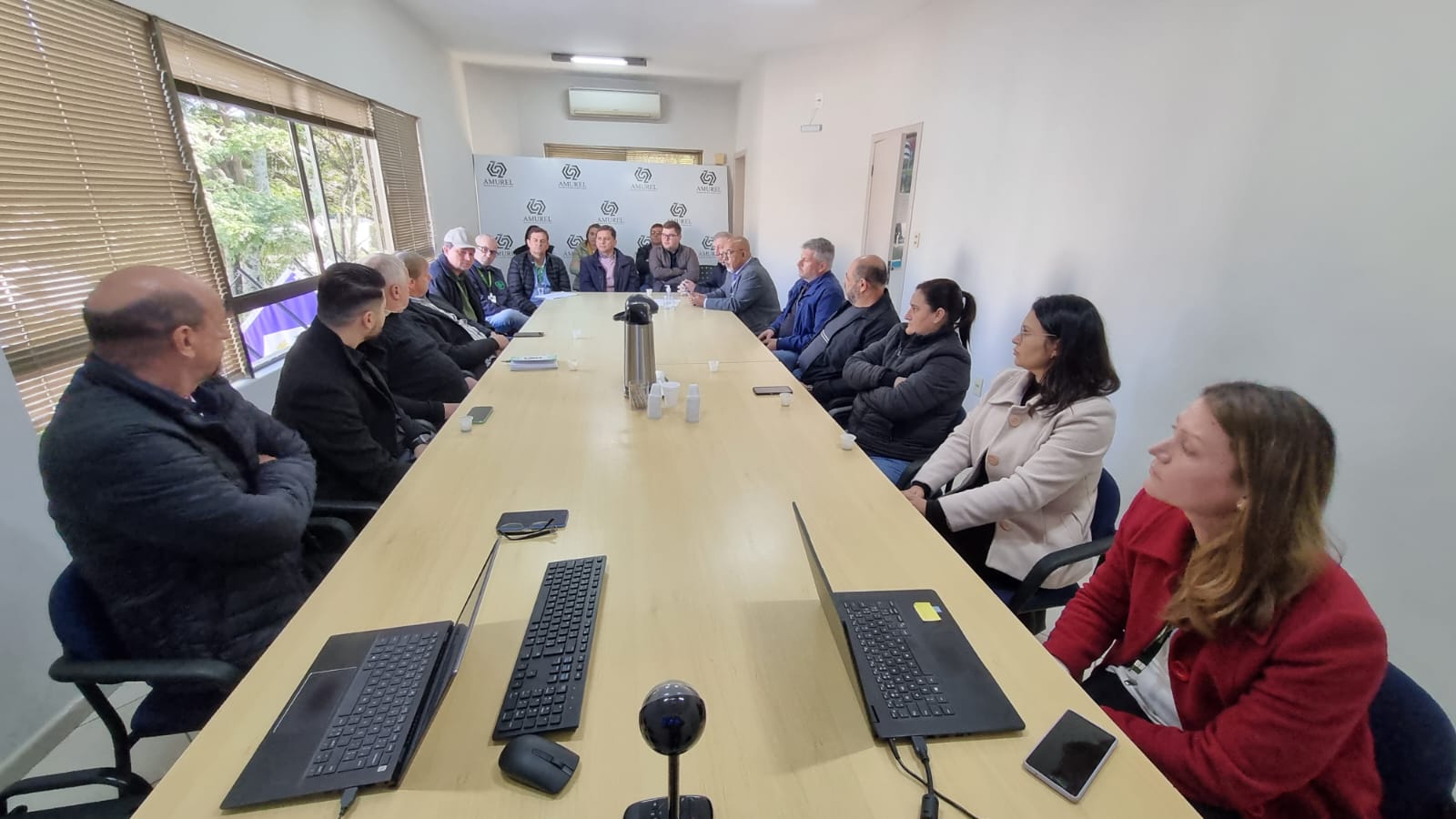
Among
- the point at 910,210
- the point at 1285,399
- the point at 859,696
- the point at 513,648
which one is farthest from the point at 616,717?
the point at 910,210

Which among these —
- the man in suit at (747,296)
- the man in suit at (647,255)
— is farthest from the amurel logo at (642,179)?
the man in suit at (747,296)

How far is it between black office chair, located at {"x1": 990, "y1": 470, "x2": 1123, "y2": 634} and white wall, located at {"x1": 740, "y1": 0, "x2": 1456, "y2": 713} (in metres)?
0.64

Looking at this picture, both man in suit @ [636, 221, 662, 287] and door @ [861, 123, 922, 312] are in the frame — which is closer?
door @ [861, 123, 922, 312]

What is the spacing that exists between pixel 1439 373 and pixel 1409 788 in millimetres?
1193

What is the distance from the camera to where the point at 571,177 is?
6773mm

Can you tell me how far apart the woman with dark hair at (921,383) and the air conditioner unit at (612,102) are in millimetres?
5970

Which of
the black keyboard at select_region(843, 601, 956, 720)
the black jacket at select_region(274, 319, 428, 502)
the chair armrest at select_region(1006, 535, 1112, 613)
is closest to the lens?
the black keyboard at select_region(843, 601, 956, 720)

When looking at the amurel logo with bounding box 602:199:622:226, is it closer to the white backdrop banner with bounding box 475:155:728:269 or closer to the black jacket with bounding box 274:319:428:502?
the white backdrop banner with bounding box 475:155:728:269

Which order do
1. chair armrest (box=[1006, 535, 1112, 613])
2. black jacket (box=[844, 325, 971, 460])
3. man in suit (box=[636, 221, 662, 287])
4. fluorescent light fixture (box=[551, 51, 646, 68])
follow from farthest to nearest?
man in suit (box=[636, 221, 662, 287]) < fluorescent light fixture (box=[551, 51, 646, 68]) < black jacket (box=[844, 325, 971, 460]) < chair armrest (box=[1006, 535, 1112, 613])

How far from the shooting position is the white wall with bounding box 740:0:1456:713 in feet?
4.92

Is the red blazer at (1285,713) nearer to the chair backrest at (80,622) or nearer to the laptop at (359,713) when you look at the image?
the laptop at (359,713)

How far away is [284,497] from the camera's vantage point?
1.33 meters

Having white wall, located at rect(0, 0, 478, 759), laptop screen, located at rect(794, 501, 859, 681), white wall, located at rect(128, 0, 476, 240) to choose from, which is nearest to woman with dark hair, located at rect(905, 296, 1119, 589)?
laptop screen, located at rect(794, 501, 859, 681)

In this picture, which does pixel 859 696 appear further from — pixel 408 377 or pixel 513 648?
pixel 408 377
